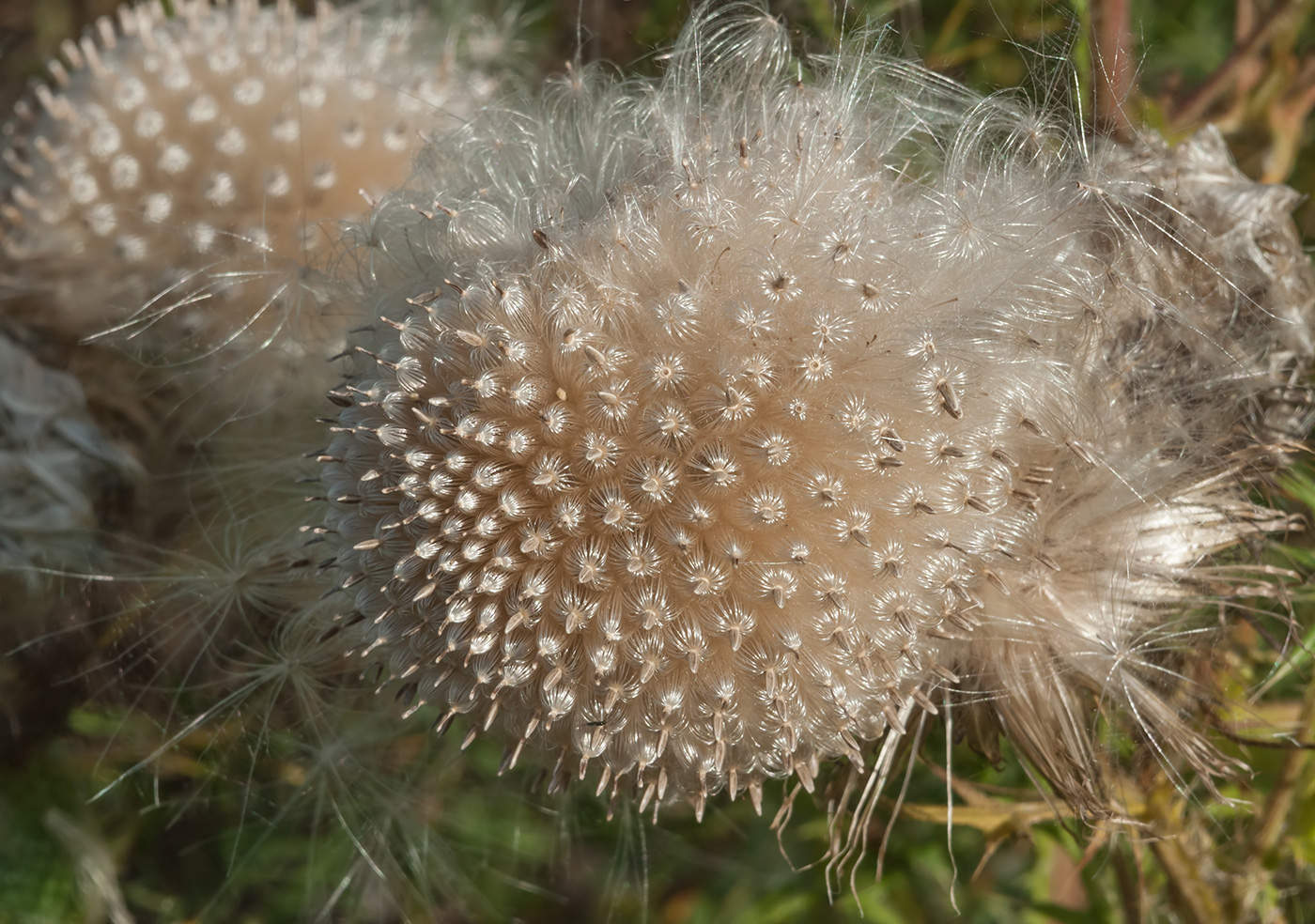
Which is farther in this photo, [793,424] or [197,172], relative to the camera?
[197,172]

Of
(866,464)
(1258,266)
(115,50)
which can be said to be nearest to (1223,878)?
(1258,266)

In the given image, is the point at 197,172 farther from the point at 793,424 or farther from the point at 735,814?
the point at 735,814

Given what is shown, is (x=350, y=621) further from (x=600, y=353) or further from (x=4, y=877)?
(x=4, y=877)

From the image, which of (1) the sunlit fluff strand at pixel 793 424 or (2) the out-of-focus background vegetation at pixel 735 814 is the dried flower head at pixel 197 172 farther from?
(2) the out-of-focus background vegetation at pixel 735 814

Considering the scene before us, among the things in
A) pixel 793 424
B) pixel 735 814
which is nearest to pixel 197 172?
pixel 793 424

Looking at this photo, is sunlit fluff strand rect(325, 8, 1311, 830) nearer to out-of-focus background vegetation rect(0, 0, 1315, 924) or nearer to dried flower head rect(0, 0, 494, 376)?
out-of-focus background vegetation rect(0, 0, 1315, 924)

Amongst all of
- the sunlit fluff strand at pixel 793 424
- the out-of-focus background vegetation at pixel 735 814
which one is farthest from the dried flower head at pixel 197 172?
the out-of-focus background vegetation at pixel 735 814

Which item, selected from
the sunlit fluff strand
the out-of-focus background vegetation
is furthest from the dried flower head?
the out-of-focus background vegetation
